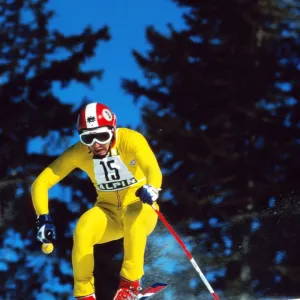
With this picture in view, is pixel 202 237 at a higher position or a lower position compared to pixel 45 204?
higher

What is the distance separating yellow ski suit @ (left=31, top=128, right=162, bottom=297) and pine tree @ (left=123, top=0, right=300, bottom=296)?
7.10 meters

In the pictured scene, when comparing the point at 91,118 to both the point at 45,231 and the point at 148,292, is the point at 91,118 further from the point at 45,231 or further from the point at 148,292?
the point at 148,292

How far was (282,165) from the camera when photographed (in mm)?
12953

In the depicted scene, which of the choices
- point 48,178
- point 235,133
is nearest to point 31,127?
point 235,133

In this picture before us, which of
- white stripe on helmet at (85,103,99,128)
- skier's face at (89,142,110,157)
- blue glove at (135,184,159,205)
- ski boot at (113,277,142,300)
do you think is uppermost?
white stripe on helmet at (85,103,99,128)

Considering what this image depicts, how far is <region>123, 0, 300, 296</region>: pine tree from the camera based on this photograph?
41.0 ft

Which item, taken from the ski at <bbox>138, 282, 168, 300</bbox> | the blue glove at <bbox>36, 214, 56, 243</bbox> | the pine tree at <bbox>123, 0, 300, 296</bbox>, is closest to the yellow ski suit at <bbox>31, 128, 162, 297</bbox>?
the blue glove at <bbox>36, 214, 56, 243</bbox>

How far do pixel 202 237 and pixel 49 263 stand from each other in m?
3.43

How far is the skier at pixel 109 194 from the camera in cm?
514

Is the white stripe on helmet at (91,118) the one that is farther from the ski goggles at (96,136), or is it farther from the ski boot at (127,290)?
the ski boot at (127,290)

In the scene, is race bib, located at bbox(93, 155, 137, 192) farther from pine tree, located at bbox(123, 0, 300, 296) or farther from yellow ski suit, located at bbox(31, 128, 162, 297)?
pine tree, located at bbox(123, 0, 300, 296)

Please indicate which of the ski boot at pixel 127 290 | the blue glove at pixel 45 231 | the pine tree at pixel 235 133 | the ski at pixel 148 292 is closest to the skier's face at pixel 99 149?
the blue glove at pixel 45 231

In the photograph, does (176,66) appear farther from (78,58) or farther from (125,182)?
(125,182)

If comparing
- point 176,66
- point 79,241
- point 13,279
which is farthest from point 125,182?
point 13,279
